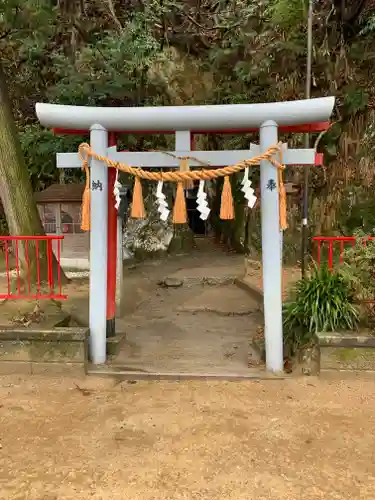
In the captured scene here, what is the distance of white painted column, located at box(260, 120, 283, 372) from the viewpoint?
491 centimetres

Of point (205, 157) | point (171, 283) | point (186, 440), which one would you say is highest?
point (205, 157)

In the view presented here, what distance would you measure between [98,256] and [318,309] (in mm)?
2713

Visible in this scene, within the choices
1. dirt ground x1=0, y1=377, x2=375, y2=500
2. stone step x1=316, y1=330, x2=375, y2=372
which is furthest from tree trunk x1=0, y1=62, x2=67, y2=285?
stone step x1=316, y1=330, x2=375, y2=372

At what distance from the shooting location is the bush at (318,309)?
16.4 feet

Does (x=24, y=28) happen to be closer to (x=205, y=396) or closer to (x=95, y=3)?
(x=95, y=3)

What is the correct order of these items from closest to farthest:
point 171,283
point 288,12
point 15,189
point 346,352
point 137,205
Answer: point 346,352 → point 137,205 → point 15,189 → point 288,12 → point 171,283

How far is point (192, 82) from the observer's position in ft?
44.5

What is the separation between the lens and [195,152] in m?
4.98

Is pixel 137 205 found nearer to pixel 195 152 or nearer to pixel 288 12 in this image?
pixel 195 152

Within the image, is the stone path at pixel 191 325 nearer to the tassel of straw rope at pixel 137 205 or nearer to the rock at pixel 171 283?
the rock at pixel 171 283

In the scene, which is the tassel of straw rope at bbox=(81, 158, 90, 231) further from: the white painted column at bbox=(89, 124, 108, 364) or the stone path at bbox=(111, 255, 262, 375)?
the stone path at bbox=(111, 255, 262, 375)

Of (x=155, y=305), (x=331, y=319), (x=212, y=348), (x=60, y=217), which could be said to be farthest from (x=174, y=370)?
(x=60, y=217)

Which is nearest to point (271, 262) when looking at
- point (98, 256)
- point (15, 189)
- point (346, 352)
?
point (346, 352)

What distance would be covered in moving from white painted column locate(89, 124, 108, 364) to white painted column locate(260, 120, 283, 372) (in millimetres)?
1887
